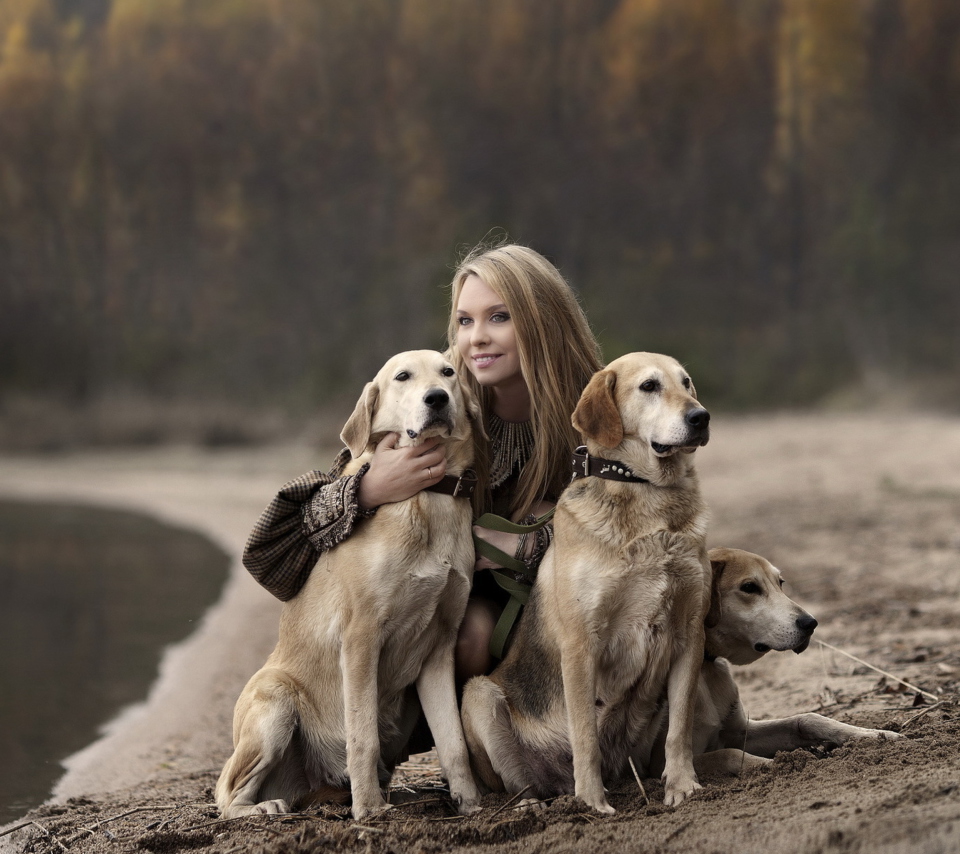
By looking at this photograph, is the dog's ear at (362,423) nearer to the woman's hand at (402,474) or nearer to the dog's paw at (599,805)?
the woman's hand at (402,474)

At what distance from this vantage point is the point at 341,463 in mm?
3979

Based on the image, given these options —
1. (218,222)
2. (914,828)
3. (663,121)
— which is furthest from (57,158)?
(914,828)

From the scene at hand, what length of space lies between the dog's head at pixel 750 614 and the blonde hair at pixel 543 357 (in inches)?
30.4

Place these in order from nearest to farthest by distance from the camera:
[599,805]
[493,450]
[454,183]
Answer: [599,805], [493,450], [454,183]

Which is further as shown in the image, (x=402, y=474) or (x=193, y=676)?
(x=193, y=676)

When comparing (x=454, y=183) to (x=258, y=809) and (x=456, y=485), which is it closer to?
(x=456, y=485)

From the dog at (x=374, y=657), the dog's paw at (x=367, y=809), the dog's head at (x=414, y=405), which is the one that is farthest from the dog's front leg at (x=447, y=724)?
the dog's head at (x=414, y=405)

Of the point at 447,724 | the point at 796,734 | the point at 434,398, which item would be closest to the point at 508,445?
the point at 434,398

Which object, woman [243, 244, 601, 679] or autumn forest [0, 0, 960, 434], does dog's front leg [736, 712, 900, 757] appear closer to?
woman [243, 244, 601, 679]

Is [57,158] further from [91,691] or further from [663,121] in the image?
[91,691]

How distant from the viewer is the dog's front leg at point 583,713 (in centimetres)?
302

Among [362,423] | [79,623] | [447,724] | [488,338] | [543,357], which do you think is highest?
[488,338]

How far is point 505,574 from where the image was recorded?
3703 millimetres

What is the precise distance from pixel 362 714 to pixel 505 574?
765 millimetres
